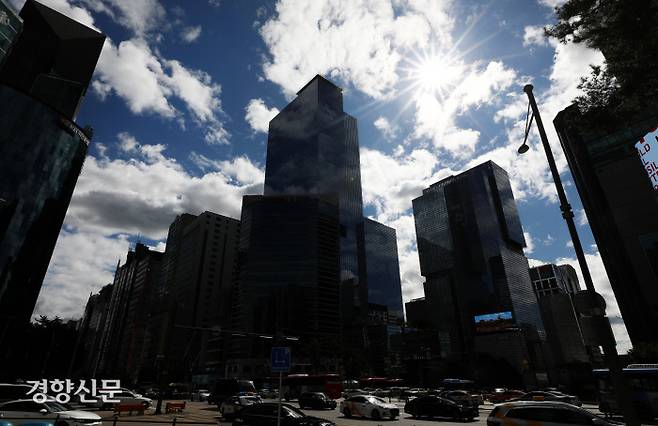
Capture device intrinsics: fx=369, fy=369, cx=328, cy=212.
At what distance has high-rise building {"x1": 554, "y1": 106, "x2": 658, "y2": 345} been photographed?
6881 cm

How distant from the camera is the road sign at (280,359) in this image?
13344mm

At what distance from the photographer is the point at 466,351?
173125 mm

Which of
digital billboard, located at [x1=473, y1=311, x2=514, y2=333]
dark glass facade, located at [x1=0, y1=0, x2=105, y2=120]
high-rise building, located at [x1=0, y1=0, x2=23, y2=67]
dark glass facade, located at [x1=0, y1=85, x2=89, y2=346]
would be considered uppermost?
dark glass facade, located at [x1=0, y1=0, x2=105, y2=120]

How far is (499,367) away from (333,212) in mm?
96178

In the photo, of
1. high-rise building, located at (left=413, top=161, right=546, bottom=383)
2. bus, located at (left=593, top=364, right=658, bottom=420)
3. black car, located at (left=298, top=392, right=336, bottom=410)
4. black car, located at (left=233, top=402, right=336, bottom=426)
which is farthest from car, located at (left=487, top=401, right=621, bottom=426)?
high-rise building, located at (left=413, top=161, right=546, bottom=383)

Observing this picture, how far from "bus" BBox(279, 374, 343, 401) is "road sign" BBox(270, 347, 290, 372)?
4330 cm

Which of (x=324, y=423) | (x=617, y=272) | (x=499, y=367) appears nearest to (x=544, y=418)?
(x=324, y=423)

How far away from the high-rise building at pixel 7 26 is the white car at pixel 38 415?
102 meters

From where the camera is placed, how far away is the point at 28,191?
278ft

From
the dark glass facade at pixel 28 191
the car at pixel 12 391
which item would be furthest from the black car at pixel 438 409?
the dark glass facade at pixel 28 191

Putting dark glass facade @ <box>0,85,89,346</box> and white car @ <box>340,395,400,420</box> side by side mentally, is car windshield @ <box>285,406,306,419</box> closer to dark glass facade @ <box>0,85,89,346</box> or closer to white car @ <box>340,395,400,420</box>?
white car @ <box>340,395,400,420</box>

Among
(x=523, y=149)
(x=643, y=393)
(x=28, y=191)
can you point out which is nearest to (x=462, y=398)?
(x=643, y=393)

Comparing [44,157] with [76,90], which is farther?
[76,90]

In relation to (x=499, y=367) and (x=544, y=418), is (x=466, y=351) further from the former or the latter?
(x=544, y=418)
